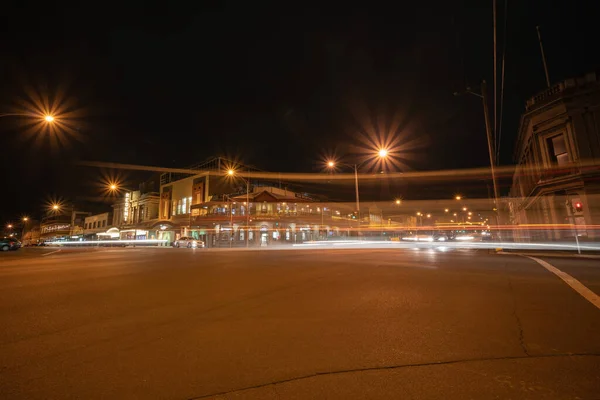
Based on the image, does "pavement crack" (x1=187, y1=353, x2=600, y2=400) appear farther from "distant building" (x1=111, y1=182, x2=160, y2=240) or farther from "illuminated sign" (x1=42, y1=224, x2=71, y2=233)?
"illuminated sign" (x1=42, y1=224, x2=71, y2=233)

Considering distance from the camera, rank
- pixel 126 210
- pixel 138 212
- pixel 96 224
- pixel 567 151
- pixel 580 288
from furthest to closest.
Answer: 1. pixel 96 224
2. pixel 126 210
3. pixel 138 212
4. pixel 567 151
5. pixel 580 288

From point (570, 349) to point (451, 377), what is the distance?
5.88 feet

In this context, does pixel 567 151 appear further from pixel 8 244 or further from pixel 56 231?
pixel 56 231

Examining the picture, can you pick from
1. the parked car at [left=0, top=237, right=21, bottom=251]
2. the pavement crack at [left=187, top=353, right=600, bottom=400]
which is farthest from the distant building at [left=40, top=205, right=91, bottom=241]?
the pavement crack at [left=187, top=353, right=600, bottom=400]

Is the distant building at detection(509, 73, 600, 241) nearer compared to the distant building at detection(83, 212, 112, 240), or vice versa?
the distant building at detection(509, 73, 600, 241)

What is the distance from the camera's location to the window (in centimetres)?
2384

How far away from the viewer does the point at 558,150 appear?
2467 centimetres

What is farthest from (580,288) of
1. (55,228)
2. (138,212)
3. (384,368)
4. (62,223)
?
(55,228)

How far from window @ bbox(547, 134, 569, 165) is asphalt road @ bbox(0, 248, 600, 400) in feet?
78.0

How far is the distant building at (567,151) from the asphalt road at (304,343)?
65.5ft

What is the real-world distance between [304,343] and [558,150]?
101 feet

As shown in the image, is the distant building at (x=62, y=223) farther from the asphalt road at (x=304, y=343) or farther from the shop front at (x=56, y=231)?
the asphalt road at (x=304, y=343)

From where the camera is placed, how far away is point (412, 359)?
10.5 ft

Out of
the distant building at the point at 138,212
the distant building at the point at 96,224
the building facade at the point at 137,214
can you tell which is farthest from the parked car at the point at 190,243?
the distant building at the point at 96,224
